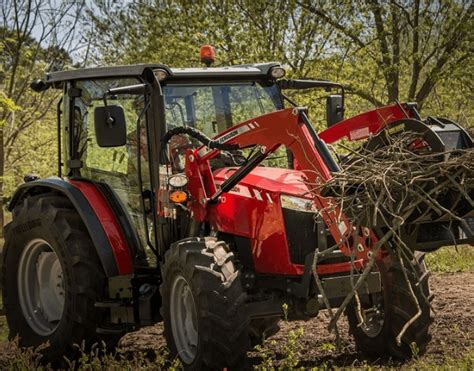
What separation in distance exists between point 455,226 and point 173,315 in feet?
6.54

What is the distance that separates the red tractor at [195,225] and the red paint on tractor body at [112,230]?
0.01 metres

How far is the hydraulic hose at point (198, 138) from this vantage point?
5449mm

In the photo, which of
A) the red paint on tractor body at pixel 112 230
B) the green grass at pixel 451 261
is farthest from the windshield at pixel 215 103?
the green grass at pixel 451 261

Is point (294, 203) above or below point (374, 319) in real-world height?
above

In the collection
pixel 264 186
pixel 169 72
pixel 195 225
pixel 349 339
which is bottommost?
pixel 349 339

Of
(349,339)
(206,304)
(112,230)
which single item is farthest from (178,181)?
(349,339)

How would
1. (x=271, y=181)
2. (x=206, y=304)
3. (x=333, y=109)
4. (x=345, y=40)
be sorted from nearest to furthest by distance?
(x=206, y=304)
(x=271, y=181)
(x=333, y=109)
(x=345, y=40)

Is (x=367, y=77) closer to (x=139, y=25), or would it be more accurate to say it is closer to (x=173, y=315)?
(x=139, y=25)

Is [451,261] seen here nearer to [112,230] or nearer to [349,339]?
[349,339]

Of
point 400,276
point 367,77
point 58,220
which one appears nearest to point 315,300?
point 400,276

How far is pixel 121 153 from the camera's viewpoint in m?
6.42

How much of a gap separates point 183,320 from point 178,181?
3.16 ft

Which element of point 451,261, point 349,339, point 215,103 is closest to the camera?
point 215,103

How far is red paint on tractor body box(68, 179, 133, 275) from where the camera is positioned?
245 inches
